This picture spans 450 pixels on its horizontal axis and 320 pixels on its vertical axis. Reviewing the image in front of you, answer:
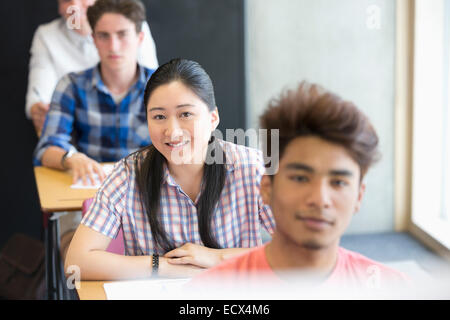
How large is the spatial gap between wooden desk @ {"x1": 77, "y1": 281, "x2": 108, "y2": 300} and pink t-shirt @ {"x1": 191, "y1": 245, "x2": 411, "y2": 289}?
24cm

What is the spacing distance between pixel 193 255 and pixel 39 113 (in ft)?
4.59

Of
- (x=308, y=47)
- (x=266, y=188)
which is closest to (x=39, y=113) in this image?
(x=308, y=47)

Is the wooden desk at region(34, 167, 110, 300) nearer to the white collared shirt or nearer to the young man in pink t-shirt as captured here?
the white collared shirt

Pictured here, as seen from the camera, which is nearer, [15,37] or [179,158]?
[179,158]

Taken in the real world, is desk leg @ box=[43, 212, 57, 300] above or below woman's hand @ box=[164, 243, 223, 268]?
below

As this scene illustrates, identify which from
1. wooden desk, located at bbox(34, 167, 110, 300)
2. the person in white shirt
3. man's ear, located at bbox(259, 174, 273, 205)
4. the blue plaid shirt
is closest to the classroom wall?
the person in white shirt

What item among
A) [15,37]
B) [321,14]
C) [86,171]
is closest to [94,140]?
[86,171]

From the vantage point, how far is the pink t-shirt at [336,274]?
70 cm

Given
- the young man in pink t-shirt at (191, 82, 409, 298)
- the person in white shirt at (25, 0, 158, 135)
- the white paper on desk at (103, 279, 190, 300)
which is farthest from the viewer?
the person in white shirt at (25, 0, 158, 135)

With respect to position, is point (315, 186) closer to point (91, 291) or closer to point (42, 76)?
point (91, 291)

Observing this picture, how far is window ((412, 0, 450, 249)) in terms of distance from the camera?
2.89ft

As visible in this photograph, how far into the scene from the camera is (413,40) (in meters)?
1.10
